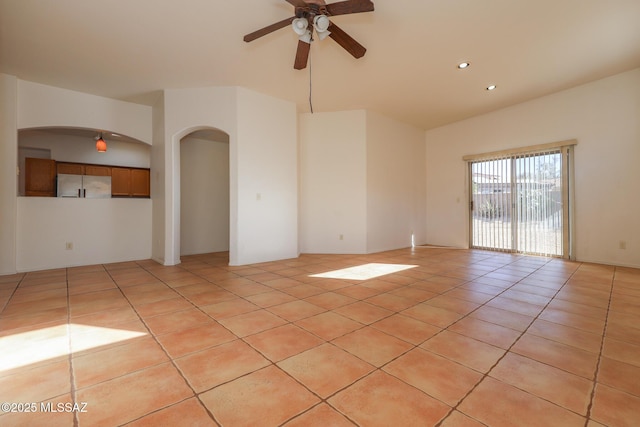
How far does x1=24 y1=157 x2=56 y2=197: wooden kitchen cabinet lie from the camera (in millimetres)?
5758

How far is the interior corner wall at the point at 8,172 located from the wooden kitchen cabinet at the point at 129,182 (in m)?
2.64

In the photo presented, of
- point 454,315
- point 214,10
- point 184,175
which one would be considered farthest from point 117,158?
point 454,315

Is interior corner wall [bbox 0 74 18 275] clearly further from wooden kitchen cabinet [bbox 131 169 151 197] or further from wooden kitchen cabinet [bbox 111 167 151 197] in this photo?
wooden kitchen cabinet [bbox 131 169 151 197]

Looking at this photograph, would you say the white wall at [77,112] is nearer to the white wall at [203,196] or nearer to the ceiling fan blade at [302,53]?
the white wall at [203,196]

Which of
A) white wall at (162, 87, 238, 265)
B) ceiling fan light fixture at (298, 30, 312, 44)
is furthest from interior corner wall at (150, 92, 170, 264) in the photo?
ceiling fan light fixture at (298, 30, 312, 44)

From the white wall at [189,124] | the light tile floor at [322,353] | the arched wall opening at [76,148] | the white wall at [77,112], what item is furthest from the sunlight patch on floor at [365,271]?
the arched wall opening at [76,148]

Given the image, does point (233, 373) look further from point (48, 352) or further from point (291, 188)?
point (291, 188)

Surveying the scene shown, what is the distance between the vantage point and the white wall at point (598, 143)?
4.30 m

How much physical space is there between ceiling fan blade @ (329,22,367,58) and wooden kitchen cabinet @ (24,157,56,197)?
7.05 meters

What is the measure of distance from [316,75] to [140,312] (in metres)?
3.88

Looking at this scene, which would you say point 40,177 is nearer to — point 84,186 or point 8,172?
point 84,186

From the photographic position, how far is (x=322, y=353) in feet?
5.77

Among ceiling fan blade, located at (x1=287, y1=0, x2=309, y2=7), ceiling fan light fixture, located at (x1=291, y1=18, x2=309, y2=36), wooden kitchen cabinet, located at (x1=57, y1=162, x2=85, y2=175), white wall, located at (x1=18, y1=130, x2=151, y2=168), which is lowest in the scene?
wooden kitchen cabinet, located at (x1=57, y1=162, x2=85, y2=175)

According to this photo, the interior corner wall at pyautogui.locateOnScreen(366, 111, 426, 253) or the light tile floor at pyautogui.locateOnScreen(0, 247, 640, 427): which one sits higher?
the interior corner wall at pyautogui.locateOnScreen(366, 111, 426, 253)
